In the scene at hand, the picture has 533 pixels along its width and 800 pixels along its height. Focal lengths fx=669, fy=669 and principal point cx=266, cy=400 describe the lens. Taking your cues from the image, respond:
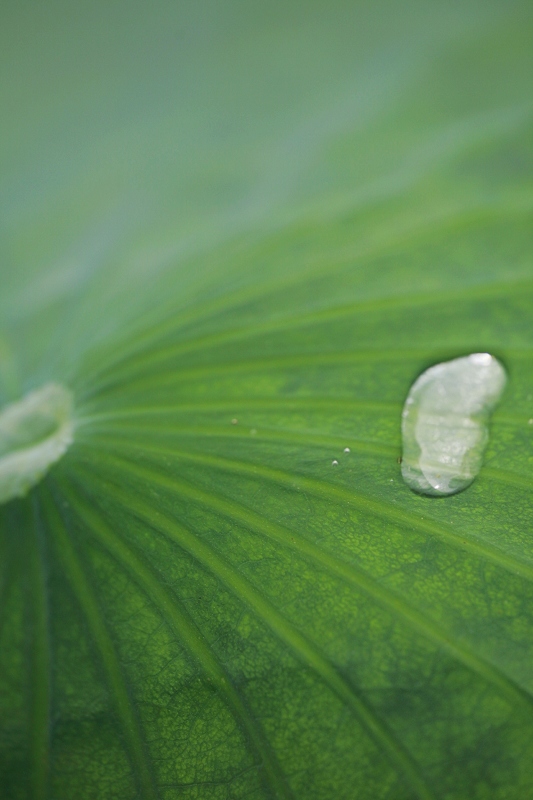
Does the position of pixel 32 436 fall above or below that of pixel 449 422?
below

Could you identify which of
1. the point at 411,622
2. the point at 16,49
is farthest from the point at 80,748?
the point at 16,49

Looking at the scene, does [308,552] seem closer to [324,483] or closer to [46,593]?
[324,483]

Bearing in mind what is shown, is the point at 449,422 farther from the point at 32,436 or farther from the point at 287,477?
the point at 32,436

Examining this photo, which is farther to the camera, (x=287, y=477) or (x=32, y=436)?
(x=32, y=436)

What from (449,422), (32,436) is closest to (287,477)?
(449,422)

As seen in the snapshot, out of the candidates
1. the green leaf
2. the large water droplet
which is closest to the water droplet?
the green leaf

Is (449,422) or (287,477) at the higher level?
(449,422)
